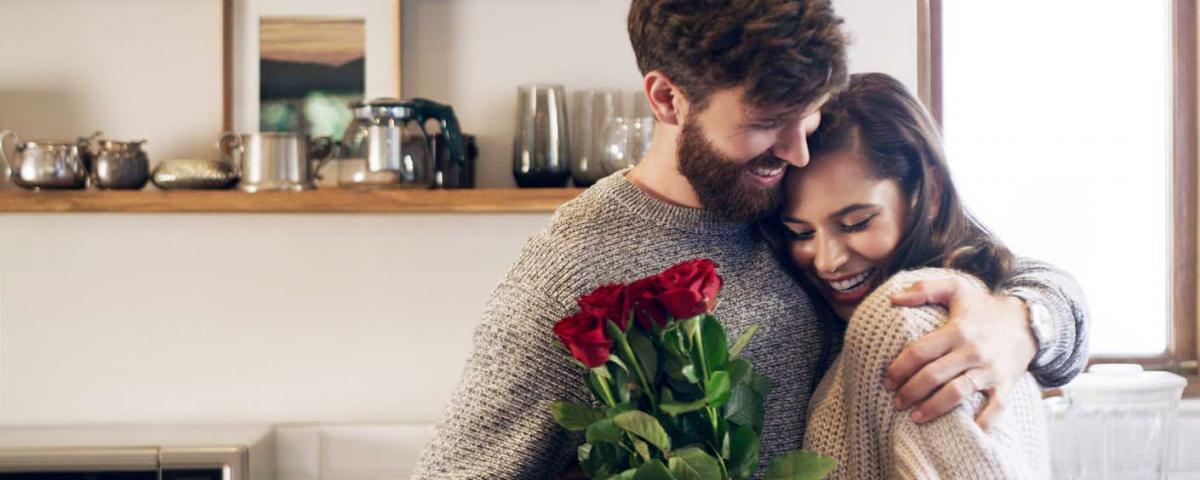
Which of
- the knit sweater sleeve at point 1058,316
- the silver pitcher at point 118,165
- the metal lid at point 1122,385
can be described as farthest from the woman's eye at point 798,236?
the silver pitcher at point 118,165

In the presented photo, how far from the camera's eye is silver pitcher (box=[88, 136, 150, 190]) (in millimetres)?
Answer: 2250

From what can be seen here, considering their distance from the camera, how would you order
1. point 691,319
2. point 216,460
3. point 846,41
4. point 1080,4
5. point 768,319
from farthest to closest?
point 1080,4 < point 216,460 < point 768,319 < point 846,41 < point 691,319

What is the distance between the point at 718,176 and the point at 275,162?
1260 mm

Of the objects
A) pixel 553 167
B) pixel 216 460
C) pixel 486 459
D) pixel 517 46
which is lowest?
pixel 216 460

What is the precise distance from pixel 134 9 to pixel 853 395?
→ 182 cm

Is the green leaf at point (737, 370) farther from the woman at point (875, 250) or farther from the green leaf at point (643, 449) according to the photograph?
the woman at point (875, 250)

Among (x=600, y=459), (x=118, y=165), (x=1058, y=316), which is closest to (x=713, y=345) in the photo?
(x=600, y=459)

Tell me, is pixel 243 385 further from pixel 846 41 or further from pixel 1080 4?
pixel 1080 4

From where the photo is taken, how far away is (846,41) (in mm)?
1162

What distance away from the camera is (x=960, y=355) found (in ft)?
3.76

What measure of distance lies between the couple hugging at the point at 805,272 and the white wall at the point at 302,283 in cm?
116

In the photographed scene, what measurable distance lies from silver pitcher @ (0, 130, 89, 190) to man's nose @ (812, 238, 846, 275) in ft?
5.08

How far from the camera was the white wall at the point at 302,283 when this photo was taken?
245 centimetres

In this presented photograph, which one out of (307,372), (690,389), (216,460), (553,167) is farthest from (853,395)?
(307,372)
